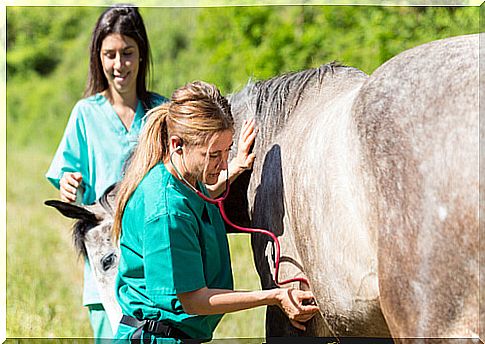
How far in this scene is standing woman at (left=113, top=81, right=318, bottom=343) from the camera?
2.04 m

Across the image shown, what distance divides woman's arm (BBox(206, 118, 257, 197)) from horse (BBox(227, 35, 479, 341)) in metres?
0.28

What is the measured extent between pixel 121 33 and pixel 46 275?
8.34ft

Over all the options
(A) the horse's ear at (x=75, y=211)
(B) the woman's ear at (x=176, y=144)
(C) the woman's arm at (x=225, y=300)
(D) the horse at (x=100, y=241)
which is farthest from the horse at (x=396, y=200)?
(A) the horse's ear at (x=75, y=211)

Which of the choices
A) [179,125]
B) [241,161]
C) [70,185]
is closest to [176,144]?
[179,125]

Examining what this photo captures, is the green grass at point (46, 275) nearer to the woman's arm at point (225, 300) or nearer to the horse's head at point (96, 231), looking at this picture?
the horse's head at point (96, 231)

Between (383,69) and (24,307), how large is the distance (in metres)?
2.98

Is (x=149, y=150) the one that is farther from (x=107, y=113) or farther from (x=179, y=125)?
(x=107, y=113)

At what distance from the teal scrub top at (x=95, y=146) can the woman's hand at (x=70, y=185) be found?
0.12 meters

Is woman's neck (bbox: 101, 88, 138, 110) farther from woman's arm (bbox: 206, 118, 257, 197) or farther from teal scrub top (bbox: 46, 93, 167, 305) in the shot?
woman's arm (bbox: 206, 118, 257, 197)

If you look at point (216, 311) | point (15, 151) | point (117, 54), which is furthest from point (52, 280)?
point (15, 151)

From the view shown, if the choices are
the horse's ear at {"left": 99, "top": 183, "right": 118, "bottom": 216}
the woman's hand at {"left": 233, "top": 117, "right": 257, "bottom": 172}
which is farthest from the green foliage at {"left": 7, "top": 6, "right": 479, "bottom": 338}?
the horse's ear at {"left": 99, "top": 183, "right": 118, "bottom": 216}

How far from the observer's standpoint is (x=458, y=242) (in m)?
1.55

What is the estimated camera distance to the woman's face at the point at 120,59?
296cm

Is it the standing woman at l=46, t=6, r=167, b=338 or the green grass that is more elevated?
the standing woman at l=46, t=6, r=167, b=338
